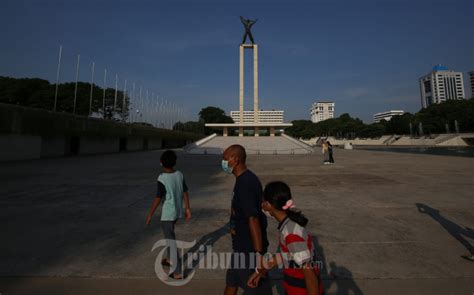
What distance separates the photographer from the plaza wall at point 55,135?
647 inches

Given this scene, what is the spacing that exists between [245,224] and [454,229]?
392cm

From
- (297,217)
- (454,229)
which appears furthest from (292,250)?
(454,229)

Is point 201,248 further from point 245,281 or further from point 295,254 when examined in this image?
point 295,254

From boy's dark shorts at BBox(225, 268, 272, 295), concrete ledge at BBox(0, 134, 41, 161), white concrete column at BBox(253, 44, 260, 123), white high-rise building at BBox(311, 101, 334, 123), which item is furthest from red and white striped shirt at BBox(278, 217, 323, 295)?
white high-rise building at BBox(311, 101, 334, 123)

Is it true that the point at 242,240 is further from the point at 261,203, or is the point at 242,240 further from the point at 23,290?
the point at 23,290

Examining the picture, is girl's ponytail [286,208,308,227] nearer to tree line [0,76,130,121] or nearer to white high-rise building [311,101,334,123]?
tree line [0,76,130,121]

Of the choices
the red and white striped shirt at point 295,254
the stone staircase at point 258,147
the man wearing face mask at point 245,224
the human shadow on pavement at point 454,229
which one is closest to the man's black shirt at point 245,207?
the man wearing face mask at point 245,224

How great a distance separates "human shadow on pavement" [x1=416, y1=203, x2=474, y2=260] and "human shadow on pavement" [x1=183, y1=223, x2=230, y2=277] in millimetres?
3138

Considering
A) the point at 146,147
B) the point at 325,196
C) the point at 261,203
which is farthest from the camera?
the point at 146,147

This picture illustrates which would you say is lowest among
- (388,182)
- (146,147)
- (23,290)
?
(23,290)

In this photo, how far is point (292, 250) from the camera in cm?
158

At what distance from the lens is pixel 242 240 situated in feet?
6.45

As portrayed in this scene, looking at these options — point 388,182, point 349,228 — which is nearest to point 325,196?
point 349,228

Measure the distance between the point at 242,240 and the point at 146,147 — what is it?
3891 centimetres
